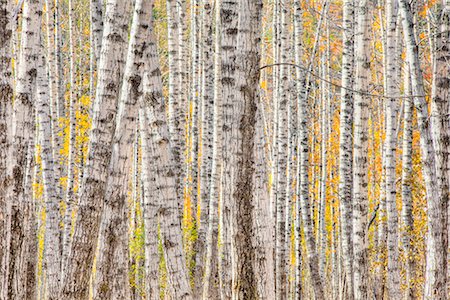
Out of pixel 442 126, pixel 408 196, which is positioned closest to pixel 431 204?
pixel 442 126

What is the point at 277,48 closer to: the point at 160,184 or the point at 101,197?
the point at 160,184

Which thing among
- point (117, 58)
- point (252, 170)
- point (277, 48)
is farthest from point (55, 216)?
point (277, 48)

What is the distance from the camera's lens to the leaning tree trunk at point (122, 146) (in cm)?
513

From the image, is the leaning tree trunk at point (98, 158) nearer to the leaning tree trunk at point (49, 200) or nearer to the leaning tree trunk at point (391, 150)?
the leaning tree trunk at point (49, 200)

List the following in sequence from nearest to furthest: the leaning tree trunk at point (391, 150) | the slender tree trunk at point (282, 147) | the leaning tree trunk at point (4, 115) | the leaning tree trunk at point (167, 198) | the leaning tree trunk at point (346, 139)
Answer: the leaning tree trunk at point (4, 115)
the leaning tree trunk at point (167, 198)
the leaning tree trunk at point (391, 150)
the leaning tree trunk at point (346, 139)
the slender tree trunk at point (282, 147)

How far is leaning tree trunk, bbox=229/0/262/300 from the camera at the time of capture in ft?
19.1

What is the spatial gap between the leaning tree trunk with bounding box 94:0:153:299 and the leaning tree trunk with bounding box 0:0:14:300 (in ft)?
2.33

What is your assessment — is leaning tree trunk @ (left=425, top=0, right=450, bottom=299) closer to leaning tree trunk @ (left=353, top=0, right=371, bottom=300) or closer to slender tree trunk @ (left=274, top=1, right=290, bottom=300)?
leaning tree trunk @ (left=353, top=0, right=371, bottom=300)

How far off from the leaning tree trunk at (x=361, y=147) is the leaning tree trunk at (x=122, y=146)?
3822mm

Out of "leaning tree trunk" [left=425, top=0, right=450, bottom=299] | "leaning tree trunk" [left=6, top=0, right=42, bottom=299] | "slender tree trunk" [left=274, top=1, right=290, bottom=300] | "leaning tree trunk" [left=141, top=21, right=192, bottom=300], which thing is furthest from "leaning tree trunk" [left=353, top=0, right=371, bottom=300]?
"leaning tree trunk" [left=6, top=0, right=42, bottom=299]

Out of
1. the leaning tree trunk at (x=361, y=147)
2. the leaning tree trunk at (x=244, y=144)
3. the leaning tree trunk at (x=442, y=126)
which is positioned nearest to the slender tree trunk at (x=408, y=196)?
the leaning tree trunk at (x=361, y=147)

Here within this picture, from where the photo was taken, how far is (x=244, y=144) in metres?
5.86

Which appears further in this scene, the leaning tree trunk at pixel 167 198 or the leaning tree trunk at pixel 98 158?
the leaning tree trunk at pixel 167 198

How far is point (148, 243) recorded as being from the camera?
7.47m
